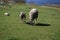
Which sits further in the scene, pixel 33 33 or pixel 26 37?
pixel 33 33

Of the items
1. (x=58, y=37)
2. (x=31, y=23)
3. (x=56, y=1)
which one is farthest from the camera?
(x=56, y=1)

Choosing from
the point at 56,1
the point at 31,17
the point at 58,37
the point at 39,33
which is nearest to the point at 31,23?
the point at 31,17

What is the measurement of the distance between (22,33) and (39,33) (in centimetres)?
109

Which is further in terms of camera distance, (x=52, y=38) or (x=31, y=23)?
(x=31, y=23)

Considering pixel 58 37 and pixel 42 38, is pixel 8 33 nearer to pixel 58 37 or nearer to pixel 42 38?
pixel 42 38

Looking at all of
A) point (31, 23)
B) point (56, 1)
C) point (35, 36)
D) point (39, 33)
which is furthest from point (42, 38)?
point (56, 1)

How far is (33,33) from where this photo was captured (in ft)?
44.6

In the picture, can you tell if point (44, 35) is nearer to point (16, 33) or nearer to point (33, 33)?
point (33, 33)

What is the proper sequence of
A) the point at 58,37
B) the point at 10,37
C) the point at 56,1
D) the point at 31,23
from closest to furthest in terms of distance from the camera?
1. the point at 10,37
2. the point at 58,37
3. the point at 31,23
4. the point at 56,1

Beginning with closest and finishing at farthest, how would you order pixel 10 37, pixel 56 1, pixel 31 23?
pixel 10 37, pixel 31 23, pixel 56 1

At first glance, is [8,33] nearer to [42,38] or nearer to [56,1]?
[42,38]

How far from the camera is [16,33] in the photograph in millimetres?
13250

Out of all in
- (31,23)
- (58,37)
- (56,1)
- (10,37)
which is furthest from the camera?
(56,1)

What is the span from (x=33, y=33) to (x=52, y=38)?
1.50 m
